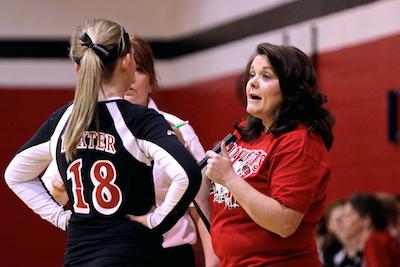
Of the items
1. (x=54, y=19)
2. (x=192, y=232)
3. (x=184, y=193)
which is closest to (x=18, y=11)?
(x=54, y=19)

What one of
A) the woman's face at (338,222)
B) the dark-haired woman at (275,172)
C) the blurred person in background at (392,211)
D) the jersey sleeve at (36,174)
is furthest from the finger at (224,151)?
the woman's face at (338,222)

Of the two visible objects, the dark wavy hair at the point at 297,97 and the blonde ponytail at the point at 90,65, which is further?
the dark wavy hair at the point at 297,97

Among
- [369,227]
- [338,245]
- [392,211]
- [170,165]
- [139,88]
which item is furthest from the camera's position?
[338,245]

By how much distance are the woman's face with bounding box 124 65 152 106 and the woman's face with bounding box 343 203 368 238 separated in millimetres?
2844

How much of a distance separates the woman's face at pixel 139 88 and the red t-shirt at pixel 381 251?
2613 millimetres

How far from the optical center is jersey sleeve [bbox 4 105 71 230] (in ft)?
10.4

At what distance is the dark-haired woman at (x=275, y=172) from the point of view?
3027 millimetres

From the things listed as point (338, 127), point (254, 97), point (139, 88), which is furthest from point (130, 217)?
point (338, 127)

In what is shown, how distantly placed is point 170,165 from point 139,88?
2.87 ft

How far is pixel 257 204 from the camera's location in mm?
3012

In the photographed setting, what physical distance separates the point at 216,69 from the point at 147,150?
19.2 ft

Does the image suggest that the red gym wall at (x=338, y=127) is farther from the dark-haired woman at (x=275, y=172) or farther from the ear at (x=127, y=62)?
Result: the ear at (x=127, y=62)

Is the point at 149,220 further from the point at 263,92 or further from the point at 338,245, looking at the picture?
the point at 338,245

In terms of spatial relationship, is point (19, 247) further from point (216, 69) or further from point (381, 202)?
point (381, 202)
